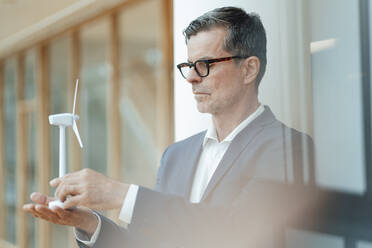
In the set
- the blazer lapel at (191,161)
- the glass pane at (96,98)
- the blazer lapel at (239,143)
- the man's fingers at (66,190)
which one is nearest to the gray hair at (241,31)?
the blazer lapel at (239,143)

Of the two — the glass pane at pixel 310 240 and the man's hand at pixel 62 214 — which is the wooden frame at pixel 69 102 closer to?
the man's hand at pixel 62 214

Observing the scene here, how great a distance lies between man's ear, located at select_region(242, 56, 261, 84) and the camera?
5.24 feet

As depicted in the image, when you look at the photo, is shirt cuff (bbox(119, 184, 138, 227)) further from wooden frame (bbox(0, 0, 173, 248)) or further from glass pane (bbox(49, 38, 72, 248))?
glass pane (bbox(49, 38, 72, 248))

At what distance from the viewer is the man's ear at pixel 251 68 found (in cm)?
160

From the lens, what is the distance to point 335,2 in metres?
1.42

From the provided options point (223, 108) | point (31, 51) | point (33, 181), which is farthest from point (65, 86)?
point (223, 108)

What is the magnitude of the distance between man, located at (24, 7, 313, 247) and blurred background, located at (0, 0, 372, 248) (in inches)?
2.2

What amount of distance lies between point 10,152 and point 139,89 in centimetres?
309

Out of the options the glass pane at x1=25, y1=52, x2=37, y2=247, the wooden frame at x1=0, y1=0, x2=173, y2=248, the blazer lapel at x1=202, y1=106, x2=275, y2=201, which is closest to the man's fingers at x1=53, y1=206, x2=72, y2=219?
the blazer lapel at x1=202, y1=106, x2=275, y2=201

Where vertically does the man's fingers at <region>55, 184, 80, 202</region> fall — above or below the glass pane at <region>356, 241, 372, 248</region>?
above

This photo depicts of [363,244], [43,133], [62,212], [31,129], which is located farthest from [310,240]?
[31,129]

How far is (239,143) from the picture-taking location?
5.26 feet

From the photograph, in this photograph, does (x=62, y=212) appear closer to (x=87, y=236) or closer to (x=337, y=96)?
(x=87, y=236)

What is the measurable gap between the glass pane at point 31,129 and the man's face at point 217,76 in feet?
15.5
